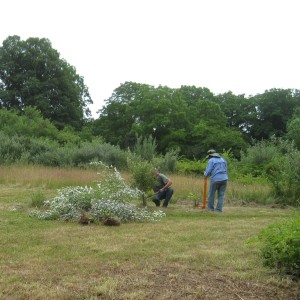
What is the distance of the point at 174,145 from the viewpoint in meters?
39.5

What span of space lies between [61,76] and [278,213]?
39500mm

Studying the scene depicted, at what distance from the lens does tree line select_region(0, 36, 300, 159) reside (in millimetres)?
40688

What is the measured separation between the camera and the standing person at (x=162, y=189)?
11500 mm

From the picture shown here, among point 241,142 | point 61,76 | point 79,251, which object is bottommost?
point 79,251

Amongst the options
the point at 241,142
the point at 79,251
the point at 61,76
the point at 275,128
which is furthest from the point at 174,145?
the point at 79,251

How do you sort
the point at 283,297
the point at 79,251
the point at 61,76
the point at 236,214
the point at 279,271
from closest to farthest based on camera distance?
the point at 283,297 → the point at 279,271 → the point at 79,251 → the point at 236,214 → the point at 61,76

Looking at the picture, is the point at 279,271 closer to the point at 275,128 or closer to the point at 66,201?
the point at 66,201

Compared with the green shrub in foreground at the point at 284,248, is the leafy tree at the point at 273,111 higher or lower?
higher

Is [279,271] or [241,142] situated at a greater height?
[241,142]

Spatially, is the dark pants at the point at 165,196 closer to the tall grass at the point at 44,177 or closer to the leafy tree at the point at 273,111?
the tall grass at the point at 44,177

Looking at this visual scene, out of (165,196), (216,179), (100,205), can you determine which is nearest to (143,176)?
(165,196)

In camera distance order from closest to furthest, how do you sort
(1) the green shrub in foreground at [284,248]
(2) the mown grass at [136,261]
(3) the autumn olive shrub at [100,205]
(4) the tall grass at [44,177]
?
(2) the mown grass at [136,261]
(1) the green shrub in foreground at [284,248]
(3) the autumn olive shrub at [100,205]
(4) the tall grass at [44,177]

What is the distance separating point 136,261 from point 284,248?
1.90 meters

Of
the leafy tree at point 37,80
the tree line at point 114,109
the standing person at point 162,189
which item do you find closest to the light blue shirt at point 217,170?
the standing person at point 162,189
